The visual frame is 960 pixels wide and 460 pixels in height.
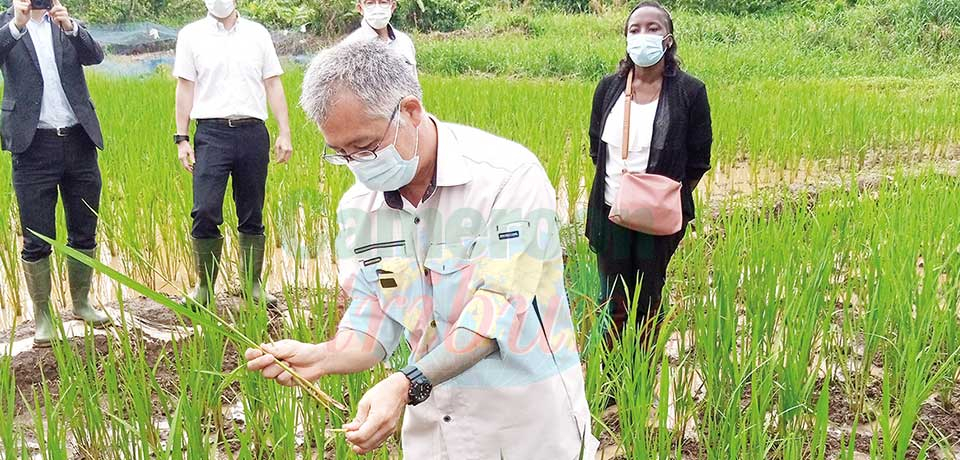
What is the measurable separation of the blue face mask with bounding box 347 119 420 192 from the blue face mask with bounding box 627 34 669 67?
4.65 ft

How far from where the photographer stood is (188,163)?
348cm

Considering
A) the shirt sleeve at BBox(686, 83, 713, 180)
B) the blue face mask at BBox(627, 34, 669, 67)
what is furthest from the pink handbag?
the blue face mask at BBox(627, 34, 669, 67)

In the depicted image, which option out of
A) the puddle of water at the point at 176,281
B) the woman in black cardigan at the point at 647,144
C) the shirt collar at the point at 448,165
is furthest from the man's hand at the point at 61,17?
the shirt collar at the point at 448,165

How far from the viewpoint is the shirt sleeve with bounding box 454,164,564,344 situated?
1215mm

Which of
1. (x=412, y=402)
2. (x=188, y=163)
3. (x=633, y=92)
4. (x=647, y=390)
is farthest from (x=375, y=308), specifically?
(x=188, y=163)

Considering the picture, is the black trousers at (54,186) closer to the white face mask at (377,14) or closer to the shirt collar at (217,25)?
the shirt collar at (217,25)

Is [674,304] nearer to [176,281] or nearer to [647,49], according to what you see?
[647,49]

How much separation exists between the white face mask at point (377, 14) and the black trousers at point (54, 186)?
4.50 feet

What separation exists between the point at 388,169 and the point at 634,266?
151 centimetres

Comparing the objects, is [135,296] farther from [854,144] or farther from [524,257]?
[854,144]

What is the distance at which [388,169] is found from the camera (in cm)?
128

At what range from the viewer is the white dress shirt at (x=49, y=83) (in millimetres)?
2982

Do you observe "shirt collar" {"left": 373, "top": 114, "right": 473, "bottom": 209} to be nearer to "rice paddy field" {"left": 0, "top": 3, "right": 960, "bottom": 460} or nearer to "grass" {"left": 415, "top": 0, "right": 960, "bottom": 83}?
"rice paddy field" {"left": 0, "top": 3, "right": 960, "bottom": 460}

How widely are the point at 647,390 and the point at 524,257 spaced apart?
84 centimetres
